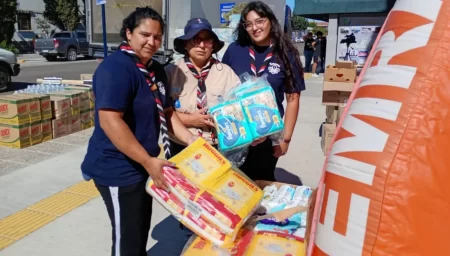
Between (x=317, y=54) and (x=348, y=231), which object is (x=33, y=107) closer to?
(x=348, y=231)

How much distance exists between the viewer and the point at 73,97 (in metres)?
6.86

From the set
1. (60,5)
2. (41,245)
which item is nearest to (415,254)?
(41,245)

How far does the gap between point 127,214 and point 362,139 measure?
1295mm

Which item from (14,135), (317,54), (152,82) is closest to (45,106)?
(14,135)

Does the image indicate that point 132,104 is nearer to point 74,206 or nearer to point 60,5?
point 74,206

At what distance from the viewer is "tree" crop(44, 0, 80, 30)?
32500mm

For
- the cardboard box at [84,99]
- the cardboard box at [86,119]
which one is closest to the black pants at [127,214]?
the cardboard box at [84,99]

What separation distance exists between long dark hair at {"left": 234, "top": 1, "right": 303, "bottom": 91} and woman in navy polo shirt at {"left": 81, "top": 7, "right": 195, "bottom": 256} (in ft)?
2.41

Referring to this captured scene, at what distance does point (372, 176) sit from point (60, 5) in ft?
115

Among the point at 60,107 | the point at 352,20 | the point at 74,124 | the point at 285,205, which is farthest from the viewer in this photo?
the point at 352,20

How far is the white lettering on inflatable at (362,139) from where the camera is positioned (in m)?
1.52

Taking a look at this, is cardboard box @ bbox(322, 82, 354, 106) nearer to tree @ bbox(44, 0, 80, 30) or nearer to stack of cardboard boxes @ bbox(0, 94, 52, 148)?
stack of cardboard boxes @ bbox(0, 94, 52, 148)

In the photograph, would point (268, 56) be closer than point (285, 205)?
No

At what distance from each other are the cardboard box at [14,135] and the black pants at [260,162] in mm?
4293
